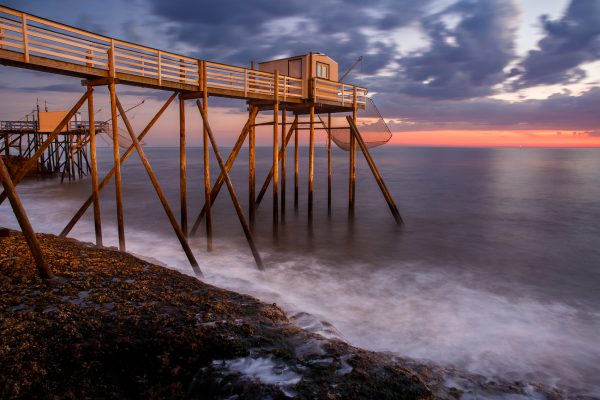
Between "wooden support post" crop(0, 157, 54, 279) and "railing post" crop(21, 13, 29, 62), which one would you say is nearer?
"wooden support post" crop(0, 157, 54, 279)

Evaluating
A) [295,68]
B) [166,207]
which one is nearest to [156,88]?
[166,207]

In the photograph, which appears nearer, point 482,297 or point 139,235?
point 482,297

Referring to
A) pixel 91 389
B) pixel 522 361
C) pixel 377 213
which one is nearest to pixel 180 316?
pixel 91 389

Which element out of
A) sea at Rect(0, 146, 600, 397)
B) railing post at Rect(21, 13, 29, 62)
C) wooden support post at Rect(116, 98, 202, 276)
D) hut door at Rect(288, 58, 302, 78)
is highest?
hut door at Rect(288, 58, 302, 78)

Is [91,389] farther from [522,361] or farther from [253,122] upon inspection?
[253,122]

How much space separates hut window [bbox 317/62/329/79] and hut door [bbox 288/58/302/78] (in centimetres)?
85

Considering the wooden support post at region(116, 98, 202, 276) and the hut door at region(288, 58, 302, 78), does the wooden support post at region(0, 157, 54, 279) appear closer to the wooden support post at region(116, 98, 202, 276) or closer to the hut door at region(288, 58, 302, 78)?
the wooden support post at region(116, 98, 202, 276)

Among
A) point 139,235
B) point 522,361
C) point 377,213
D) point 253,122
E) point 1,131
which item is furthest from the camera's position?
point 1,131

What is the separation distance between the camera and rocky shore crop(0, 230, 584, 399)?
472 centimetres

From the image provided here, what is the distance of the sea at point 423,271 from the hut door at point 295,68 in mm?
6649

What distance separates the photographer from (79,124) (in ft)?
127

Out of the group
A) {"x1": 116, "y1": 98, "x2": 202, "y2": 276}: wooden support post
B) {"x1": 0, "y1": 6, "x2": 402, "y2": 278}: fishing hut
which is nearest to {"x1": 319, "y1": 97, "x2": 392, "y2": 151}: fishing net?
{"x1": 0, "y1": 6, "x2": 402, "y2": 278}: fishing hut

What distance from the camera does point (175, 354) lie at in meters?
5.24

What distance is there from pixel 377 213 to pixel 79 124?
98.1ft
